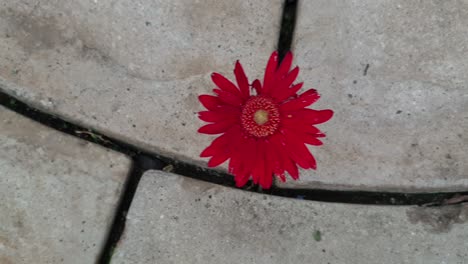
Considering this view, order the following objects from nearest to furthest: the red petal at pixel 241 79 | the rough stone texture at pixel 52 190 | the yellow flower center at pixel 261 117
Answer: the red petal at pixel 241 79
the yellow flower center at pixel 261 117
the rough stone texture at pixel 52 190

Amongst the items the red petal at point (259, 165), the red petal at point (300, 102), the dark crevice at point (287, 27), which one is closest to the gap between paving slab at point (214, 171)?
the dark crevice at point (287, 27)

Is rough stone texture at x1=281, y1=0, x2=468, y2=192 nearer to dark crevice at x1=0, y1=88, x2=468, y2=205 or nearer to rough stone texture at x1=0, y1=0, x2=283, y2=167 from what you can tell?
dark crevice at x1=0, y1=88, x2=468, y2=205

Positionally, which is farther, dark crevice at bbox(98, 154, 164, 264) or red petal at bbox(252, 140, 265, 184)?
dark crevice at bbox(98, 154, 164, 264)

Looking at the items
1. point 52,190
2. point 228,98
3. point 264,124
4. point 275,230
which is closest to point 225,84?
point 228,98

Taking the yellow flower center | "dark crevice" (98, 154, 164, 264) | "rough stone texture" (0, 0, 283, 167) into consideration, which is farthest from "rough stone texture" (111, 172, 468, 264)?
the yellow flower center

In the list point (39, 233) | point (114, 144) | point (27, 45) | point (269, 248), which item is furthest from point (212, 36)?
point (39, 233)

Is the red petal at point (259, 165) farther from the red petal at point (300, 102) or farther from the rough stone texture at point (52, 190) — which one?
the rough stone texture at point (52, 190)

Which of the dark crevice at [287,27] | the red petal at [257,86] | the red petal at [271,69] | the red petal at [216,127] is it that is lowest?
the red petal at [216,127]
